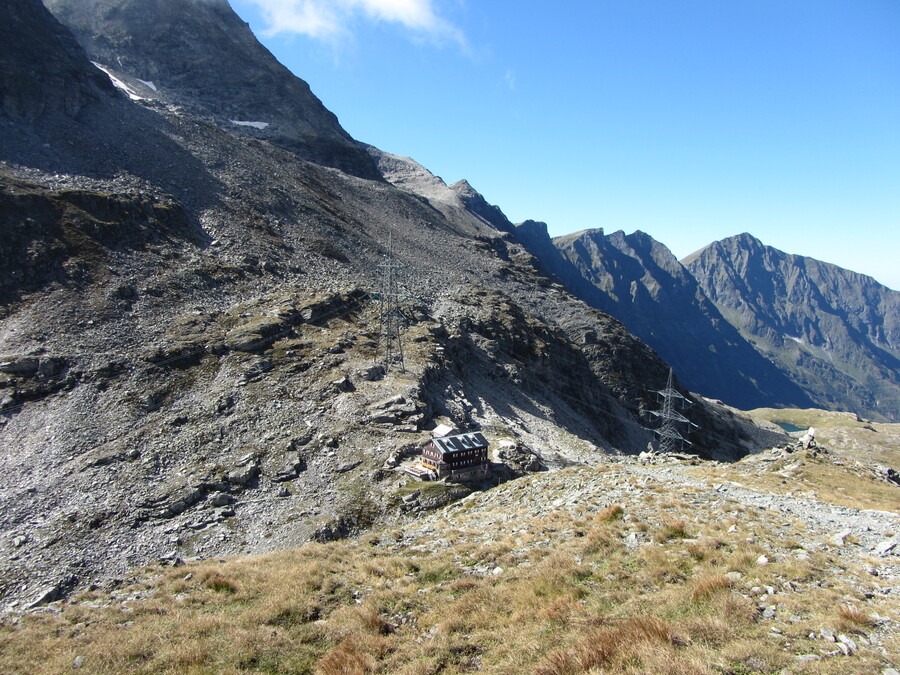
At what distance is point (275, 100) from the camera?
441ft

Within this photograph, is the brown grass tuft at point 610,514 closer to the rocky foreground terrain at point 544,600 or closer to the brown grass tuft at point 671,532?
the rocky foreground terrain at point 544,600

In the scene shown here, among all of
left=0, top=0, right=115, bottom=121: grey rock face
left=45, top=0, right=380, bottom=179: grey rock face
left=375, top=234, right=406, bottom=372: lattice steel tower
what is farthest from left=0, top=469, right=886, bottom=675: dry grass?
left=45, top=0, right=380, bottom=179: grey rock face

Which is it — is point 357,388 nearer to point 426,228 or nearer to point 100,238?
point 100,238

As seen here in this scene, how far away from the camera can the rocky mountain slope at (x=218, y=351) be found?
105ft

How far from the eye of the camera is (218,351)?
47.8 m

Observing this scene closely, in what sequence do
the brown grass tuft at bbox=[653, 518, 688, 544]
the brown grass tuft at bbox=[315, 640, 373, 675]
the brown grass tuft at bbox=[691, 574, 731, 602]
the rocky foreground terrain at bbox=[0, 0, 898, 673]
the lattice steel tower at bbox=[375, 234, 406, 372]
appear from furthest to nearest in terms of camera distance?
the lattice steel tower at bbox=[375, 234, 406, 372]
the brown grass tuft at bbox=[653, 518, 688, 544]
the rocky foreground terrain at bbox=[0, 0, 898, 673]
the brown grass tuft at bbox=[691, 574, 731, 602]
the brown grass tuft at bbox=[315, 640, 373, 675]

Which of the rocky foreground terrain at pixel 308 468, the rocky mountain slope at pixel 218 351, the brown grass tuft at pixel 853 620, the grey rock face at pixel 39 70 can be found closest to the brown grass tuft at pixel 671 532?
the rocky foreground terrain at pixel 308 468

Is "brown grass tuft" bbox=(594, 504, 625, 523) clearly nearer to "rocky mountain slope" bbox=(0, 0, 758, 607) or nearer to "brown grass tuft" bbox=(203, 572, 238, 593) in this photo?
"rocky mountain slope" bbox=(0, 0, 758, 607)

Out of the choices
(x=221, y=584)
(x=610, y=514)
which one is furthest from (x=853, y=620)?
(x=221, y=584)

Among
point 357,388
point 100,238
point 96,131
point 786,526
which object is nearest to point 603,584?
point 786,526

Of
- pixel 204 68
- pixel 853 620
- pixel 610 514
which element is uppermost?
pixel 204 68

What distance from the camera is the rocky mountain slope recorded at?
105 feet

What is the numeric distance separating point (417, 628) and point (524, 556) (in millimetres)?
6082

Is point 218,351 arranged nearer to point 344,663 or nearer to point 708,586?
point 344,663
